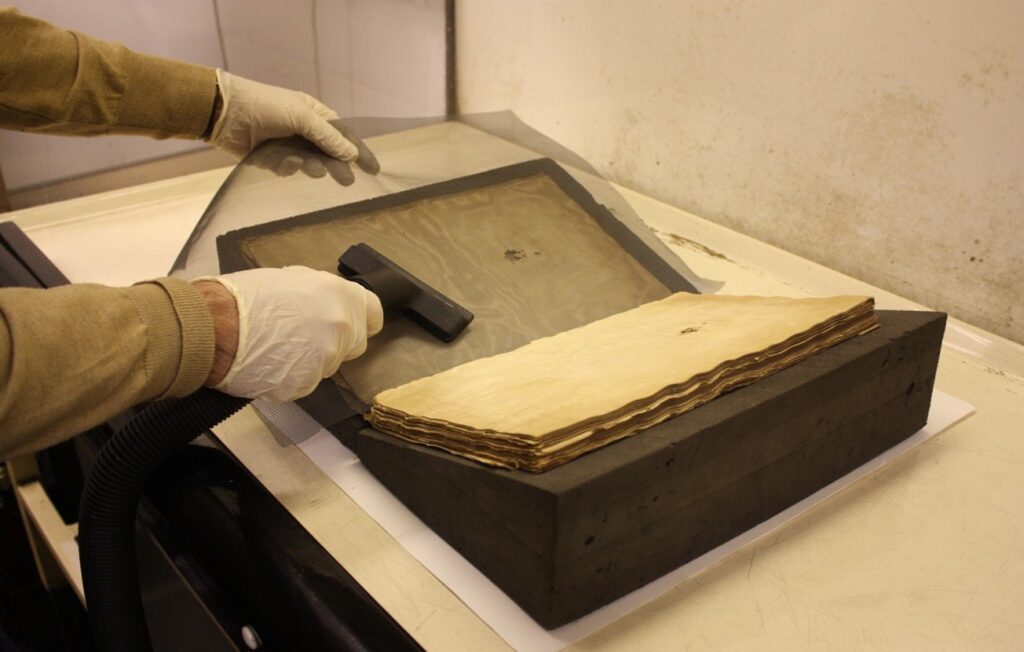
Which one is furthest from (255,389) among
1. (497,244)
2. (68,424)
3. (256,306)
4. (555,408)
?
(497,244)

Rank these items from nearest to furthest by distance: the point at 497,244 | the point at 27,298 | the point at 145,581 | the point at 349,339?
the point at 27,298 < the point at 349,339 < the point at 145,581 < the point at 497,244

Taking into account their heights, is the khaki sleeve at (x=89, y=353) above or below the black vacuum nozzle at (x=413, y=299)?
above

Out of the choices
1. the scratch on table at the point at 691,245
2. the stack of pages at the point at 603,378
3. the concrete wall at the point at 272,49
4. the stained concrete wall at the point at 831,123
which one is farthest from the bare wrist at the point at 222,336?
the concrete wall at the point at 272,49

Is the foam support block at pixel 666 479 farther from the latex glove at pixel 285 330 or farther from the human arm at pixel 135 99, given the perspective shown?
the human arm at pixel 135 99

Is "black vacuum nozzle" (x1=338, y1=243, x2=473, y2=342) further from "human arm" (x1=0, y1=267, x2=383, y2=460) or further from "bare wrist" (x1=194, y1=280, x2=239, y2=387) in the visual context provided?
"bare wrist" (x1=194, y1=280, x2=239, y2=387)

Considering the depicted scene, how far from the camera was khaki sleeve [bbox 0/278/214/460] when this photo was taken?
882 mm

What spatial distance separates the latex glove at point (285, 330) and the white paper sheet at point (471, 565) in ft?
0.40

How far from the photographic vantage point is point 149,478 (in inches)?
43.3

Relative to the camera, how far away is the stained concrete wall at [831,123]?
57.9 inches

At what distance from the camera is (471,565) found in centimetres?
103

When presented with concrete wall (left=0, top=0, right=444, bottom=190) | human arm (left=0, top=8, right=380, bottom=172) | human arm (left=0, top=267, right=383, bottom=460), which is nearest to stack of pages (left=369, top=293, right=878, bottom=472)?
human arm (left=0, top=267, right=383, bottom=460)

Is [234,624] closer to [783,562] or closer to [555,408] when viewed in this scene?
[555,408]

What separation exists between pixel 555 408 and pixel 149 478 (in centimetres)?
53

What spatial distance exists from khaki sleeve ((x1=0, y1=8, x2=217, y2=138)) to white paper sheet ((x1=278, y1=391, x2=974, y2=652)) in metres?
0.61
